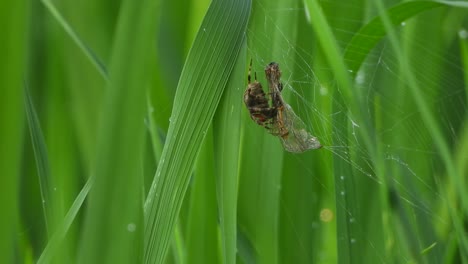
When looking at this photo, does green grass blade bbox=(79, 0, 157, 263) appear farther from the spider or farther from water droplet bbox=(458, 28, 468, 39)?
water droplet bbox=(458, 28, 468, 39)

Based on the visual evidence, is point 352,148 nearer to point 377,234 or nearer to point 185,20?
point 377,234

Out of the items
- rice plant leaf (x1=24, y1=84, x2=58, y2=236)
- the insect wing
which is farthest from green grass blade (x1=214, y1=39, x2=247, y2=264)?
rice plant leaf (x1=24, y1=84, x2=58, y2=236)

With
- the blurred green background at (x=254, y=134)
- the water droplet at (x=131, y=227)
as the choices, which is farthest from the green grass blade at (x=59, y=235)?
the water droplet at (x=131, y=227)

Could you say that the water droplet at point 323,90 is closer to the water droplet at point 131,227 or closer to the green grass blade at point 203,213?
the green grass blade at point 203,213

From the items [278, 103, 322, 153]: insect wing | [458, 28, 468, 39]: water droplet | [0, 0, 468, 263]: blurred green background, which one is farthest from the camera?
[458, 28, 468, 39]: water droplet

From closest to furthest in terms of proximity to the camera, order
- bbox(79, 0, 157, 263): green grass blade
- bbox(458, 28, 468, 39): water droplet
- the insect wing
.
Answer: bbox(79, 0, 157, 263): green grass blade → the insect wing → bbox(458, 28, 468, 39): water droplet

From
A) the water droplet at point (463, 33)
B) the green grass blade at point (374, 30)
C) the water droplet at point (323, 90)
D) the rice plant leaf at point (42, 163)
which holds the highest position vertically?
the water droplet at point (463, 33)

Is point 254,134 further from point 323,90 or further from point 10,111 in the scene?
point 10,111

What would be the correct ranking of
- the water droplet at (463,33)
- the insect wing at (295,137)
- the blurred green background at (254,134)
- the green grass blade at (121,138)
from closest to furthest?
the green grass blade at (121,138)
the blurred green background at (254,134)
the insect wing at (295,137)
the water droplet at (463,33)
